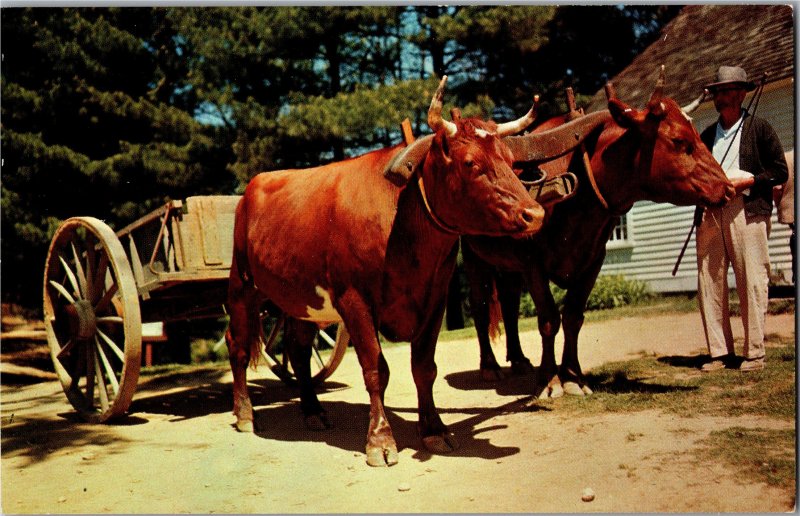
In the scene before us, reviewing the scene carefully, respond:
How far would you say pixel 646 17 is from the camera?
19.9 m

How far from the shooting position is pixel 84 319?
7008 mm

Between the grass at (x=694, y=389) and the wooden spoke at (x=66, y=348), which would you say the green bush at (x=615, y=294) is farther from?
the wooden spoke at (x=66, y=348)

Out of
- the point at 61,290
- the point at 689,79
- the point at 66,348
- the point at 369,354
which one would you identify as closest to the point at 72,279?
the point at 61,290

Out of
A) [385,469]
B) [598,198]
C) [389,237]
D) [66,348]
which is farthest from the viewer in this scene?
[66,348]

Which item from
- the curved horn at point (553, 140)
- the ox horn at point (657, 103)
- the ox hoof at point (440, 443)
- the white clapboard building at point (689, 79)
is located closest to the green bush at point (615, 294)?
the white clapboard building at point (689, 79)

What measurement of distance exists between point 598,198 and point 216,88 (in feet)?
44.2

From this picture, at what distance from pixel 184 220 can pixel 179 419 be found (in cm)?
182

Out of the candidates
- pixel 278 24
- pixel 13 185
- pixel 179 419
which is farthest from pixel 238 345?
pixel 278 24

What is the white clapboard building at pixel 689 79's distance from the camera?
403 inches

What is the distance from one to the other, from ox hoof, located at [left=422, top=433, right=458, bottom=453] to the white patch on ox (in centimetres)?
109

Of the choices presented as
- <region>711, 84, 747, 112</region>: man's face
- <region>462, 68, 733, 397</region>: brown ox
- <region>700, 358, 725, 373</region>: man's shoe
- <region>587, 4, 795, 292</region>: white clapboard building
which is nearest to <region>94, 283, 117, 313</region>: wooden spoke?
<region>462, 68, 733, 397</region>: brown ox

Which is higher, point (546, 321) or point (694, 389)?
point (546, 321)

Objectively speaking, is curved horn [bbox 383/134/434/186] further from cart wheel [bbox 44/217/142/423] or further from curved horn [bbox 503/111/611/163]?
cart wheel [bbox 44/217/142/423]

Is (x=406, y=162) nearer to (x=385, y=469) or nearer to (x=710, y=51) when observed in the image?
(x=385, y=469)
